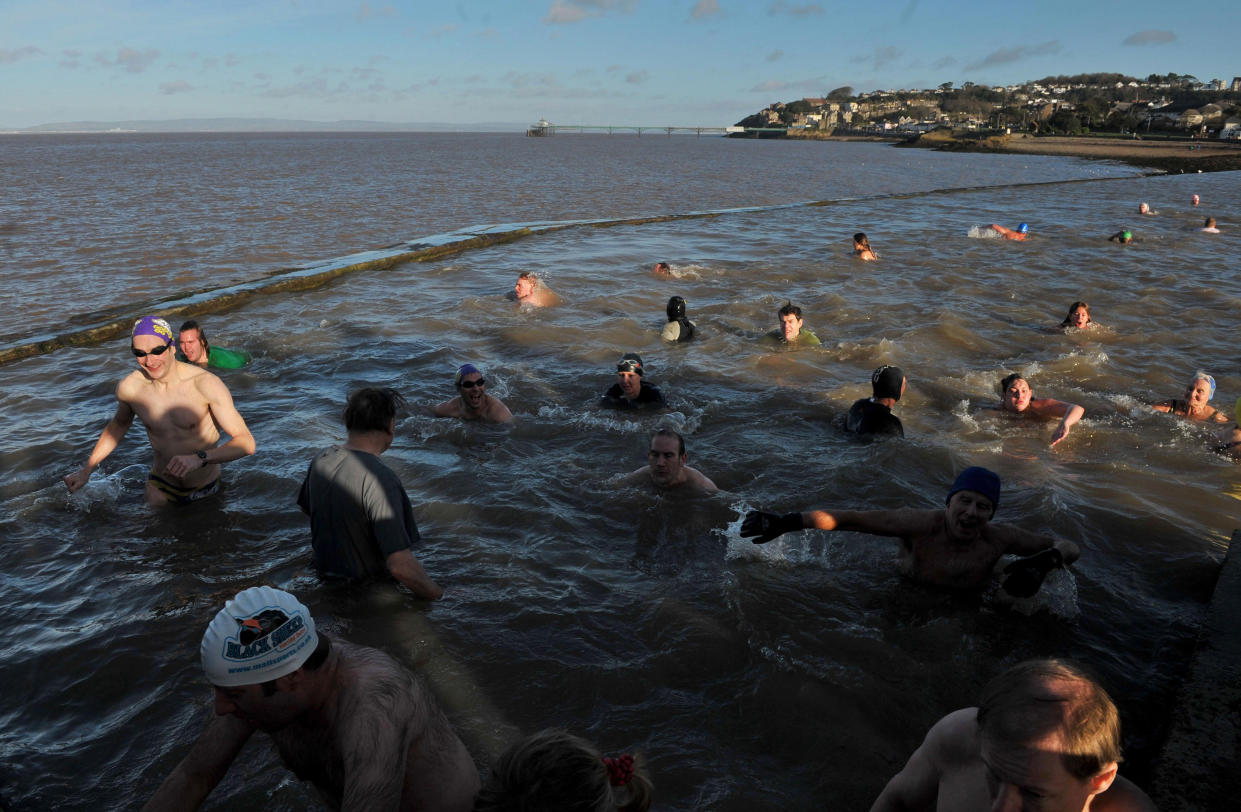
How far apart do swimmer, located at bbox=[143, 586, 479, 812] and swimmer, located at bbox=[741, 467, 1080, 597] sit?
2.50m

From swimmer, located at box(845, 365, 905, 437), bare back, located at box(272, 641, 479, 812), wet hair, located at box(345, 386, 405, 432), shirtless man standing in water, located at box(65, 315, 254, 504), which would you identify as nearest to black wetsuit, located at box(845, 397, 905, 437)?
swimmer, located at box(845, 365, 905, 437)

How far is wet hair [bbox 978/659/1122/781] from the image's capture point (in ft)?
6.42

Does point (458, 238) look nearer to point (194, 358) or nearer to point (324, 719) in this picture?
point (194, 358)

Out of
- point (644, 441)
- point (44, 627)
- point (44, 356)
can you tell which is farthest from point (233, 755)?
point (44, 356)

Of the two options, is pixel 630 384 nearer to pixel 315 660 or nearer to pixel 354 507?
pixel 354 507

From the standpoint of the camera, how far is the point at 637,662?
15.2ft

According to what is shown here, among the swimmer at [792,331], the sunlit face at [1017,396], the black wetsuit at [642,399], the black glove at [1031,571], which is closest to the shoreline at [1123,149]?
the swimmer at [792,331]

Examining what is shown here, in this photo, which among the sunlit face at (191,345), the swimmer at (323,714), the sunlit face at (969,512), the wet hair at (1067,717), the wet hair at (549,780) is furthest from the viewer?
the sunlit face at (191,345)

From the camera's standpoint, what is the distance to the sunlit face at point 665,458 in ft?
21.3

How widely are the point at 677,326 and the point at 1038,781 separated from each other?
33.1ft

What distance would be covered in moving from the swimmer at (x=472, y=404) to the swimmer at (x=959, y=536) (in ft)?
13.8

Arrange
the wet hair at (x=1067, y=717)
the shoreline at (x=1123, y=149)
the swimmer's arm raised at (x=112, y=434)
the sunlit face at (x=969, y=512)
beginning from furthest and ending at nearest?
the shoreline at (x=1123, y=149)
the swimmer's arm raised at (x=112, y=434)
the sunlit face at (x=969, y=512)
the wet hair at (x=1067, y=717)

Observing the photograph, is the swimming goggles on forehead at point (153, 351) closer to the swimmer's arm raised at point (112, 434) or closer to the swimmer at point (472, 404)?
the swimmer's arm raised at point (112, 434)

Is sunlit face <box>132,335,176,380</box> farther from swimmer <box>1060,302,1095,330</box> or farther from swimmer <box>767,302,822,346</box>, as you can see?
swimmer <box>1060,302,1095,330</box>
